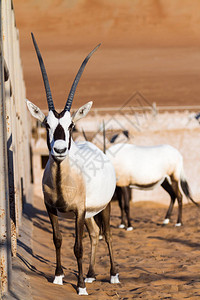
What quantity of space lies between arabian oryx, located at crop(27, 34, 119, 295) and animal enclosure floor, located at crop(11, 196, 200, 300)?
10.5 inches

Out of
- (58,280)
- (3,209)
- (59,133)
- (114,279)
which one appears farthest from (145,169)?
(3,209)

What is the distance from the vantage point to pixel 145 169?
11477 millimetres

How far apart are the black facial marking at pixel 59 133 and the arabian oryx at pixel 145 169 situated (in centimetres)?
619

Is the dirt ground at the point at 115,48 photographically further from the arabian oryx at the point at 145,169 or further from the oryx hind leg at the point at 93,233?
the oryx hind leg at the point at 93,233

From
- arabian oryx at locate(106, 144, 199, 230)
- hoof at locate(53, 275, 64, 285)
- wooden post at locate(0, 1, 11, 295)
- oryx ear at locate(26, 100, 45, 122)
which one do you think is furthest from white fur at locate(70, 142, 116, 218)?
arabian oryx at locate(106, 144, 199, 230)

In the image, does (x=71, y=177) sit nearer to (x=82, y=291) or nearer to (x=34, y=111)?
(x=34, y=111)

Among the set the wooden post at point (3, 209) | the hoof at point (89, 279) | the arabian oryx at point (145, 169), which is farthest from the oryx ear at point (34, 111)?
the arabian oryx at point (145, 169)

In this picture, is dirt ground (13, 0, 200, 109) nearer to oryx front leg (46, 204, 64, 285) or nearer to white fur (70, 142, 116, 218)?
white fur (70, 142, 116, 218)

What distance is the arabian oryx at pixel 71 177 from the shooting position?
200 inches

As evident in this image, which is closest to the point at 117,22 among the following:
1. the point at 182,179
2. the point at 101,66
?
the point at 101,66

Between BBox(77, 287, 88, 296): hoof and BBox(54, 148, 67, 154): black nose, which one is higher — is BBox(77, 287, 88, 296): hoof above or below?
below

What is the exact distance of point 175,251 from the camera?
28.0ft

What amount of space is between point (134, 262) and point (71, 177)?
9.13 feet

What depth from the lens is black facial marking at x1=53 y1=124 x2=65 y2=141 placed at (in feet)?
16.3
